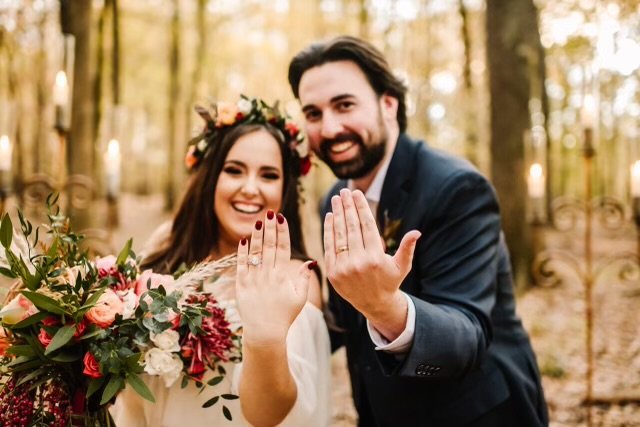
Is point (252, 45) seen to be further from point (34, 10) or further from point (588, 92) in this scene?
point (588, 92)

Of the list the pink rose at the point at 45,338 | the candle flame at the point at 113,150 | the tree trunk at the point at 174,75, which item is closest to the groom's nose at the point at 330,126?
the candle flame at the point at 113,150

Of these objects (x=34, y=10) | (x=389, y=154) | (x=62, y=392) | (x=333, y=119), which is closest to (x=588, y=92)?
(x=389, y=154)

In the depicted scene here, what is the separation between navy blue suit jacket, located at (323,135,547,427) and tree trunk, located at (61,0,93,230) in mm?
5937

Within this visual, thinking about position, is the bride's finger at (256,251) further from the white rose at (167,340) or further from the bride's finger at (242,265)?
the white rose at (167,340)

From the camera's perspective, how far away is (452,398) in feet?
7.77

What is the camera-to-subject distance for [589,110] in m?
4.13

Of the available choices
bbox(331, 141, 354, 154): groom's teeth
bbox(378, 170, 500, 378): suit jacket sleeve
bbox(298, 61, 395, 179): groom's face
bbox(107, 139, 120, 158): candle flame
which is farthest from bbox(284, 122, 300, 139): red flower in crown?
bbox(107, 139, 120, 158): candle flame

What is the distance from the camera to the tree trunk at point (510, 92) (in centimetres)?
749

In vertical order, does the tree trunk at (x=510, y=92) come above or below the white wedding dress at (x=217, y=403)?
above

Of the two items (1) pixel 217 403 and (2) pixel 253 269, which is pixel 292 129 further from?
(1) pixel 217 403

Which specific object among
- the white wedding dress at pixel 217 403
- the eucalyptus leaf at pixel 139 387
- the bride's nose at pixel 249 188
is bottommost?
the white wedding dress at pixel 217 403

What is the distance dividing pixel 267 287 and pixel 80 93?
6.96 meters

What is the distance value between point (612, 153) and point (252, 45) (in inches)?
715

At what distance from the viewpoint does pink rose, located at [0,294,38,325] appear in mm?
1640
